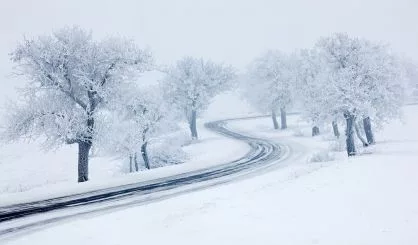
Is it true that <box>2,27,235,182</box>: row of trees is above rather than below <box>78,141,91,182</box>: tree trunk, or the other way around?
above

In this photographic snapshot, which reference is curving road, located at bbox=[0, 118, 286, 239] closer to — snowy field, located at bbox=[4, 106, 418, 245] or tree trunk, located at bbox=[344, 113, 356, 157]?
snowy field, located at bbox=[4, 106, 418, 245]

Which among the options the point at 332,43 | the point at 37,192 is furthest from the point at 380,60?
the point at 37,192

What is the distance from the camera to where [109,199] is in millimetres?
18797

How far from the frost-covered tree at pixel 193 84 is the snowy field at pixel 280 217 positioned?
37260mm

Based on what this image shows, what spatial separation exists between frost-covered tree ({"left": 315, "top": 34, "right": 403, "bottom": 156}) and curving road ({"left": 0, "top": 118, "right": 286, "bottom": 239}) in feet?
24.7

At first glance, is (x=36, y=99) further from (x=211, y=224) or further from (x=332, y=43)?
(x=332, y=43)

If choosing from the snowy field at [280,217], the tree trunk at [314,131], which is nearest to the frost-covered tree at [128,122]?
the snowy field at [280,217]

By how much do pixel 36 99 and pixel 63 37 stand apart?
4383mm

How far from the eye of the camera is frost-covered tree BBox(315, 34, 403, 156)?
100 feet

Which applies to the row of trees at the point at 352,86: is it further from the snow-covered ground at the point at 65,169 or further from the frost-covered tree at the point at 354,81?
the snow-covered ground at the point at 65,169

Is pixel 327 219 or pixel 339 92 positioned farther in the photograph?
pixel 339 92

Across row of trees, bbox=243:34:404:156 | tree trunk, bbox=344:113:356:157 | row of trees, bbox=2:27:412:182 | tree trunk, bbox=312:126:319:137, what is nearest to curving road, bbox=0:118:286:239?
row of trees, bbox=2:27:412:182

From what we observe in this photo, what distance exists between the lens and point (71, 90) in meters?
26.1

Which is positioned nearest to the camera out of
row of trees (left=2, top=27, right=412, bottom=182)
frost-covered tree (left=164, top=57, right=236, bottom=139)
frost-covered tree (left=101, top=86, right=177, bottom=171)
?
row of trees (left=2, top=27, right=412, bottom=182)
